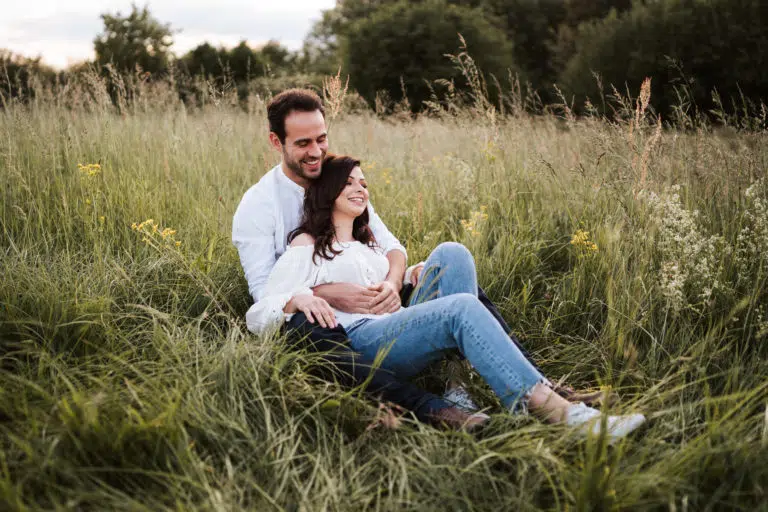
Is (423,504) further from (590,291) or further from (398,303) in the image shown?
(590,291)

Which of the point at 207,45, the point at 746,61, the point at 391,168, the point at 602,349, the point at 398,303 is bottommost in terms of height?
the point at 602,349

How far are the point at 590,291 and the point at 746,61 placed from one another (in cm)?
742

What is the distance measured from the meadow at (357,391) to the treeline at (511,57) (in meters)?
0.69

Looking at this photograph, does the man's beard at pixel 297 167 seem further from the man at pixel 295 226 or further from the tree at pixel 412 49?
the tree at pixel 412 49

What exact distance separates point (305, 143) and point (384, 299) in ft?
3.04

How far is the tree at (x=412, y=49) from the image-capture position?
1170 centimetres

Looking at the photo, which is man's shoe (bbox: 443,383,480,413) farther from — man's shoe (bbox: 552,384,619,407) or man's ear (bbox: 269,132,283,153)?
man's ear (bbox: 269,132,283,153)

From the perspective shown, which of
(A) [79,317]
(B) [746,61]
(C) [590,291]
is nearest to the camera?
(A) [79,317]

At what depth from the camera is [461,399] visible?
2.36 metres

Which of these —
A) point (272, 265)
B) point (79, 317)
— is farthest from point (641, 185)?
point (79, 317)

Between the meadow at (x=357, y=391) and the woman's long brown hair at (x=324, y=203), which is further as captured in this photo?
the woman's long brown hair at (x=324, y=203)

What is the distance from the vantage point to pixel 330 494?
1.73 metres

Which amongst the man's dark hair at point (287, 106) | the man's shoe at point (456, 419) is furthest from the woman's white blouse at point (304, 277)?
the man's dark hair at point (287, 106)

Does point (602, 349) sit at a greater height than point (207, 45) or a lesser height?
lesser
